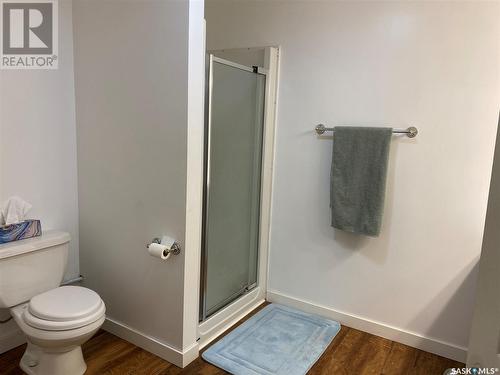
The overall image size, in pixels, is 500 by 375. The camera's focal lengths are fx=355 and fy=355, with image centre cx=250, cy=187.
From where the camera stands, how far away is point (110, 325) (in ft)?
7.53

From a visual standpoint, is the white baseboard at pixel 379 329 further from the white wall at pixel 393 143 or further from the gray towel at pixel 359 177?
the gray towel at pixel 359 177

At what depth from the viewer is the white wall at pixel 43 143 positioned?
197 centimetres

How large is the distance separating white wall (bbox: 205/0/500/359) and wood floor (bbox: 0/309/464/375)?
0.50 feet

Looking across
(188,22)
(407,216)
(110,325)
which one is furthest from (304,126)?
(110,325)

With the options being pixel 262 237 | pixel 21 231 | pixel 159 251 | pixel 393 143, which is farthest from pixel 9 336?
pixel 393 143

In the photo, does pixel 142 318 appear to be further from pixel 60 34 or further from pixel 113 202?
pixel 60 34

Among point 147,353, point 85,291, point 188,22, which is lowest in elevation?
point 147,353

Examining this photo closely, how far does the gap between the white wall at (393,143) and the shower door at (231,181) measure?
0.63 ft

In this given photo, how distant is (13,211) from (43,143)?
434mm

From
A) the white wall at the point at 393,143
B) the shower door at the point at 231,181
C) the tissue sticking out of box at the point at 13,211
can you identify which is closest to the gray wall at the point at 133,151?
the shower door at the point at 231,181

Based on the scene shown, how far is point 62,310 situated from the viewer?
1.72 m

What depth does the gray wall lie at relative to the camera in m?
1.88

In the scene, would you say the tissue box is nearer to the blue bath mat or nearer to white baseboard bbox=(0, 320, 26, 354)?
white baseboard bbox=(0, 320, 26, 354)

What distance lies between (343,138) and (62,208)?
73.1 inches
